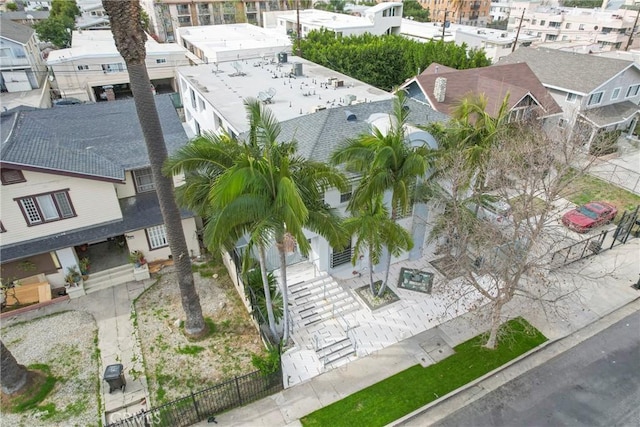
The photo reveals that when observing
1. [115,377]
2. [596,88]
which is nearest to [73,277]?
[115,377]

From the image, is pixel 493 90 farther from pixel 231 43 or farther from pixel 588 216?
pixel 231 43

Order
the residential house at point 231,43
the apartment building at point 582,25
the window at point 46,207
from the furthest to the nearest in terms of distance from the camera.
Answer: the apartment building at point 582,25, the residential house at point 231,43, the window at point 46,207

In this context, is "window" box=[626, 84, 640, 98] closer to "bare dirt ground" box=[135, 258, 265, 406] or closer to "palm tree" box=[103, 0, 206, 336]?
"bare dirt ground" box=[135, 258, 265, 406]

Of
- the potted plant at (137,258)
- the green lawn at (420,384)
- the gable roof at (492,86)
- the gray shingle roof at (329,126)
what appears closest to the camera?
the green lawn at (420,384)

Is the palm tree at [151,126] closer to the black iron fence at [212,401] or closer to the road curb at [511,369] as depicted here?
the black iron fence at [212,401]

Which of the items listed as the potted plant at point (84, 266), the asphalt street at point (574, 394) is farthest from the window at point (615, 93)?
the potted plant at point (84, 266)

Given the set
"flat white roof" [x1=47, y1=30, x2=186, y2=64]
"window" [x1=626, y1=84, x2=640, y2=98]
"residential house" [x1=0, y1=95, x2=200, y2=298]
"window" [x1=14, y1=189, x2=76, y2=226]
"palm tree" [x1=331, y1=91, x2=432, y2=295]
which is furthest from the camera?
"flat white roof" [x1=47, y1=30, x2=186, y2=64]

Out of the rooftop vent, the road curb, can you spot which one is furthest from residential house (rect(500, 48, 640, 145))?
the rooftop vent
